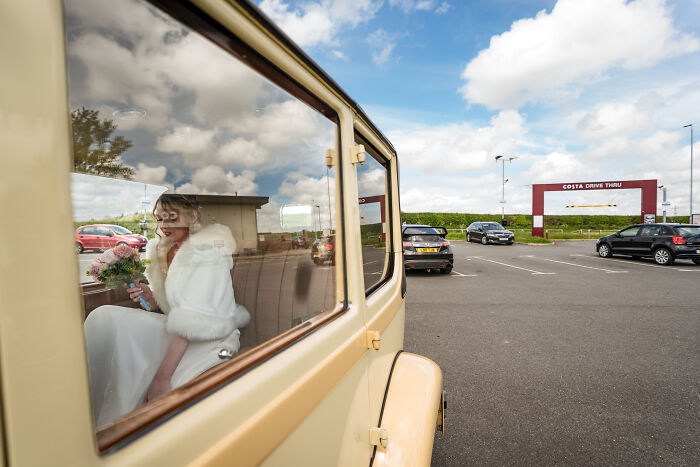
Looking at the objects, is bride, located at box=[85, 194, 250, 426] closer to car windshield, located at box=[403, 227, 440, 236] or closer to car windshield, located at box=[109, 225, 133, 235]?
car windshield, located at box=[109, 225, 133, 235]

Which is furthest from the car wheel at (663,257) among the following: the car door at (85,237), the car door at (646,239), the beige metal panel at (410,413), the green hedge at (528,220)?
the green hedge at (528,220)

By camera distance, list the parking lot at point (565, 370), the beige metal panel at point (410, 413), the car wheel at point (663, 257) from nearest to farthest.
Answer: the beige metal panel at point (410, 413), the parking lot at point (565, 370), the car wheel at point (663, 257)

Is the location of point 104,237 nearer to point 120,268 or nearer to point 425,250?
point 120,268

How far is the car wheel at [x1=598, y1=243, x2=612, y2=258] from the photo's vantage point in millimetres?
14355

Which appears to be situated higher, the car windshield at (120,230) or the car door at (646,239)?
the car windshield at (120,230)

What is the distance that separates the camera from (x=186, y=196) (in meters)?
1.89

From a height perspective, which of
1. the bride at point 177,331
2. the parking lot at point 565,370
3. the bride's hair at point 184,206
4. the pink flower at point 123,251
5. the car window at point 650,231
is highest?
the bride's hair at point 184,206

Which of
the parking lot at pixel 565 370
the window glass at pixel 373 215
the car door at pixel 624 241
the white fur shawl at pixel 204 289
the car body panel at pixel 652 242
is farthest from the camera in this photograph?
the car door at pixel 624 241

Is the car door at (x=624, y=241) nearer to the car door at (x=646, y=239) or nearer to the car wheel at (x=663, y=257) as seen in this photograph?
the car door at (x=646, y=239)

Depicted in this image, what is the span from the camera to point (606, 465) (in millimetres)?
2420

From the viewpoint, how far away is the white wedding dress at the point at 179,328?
0.98 m

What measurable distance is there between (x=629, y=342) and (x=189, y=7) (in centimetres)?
588

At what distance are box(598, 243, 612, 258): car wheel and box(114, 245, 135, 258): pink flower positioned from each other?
53.9 ft

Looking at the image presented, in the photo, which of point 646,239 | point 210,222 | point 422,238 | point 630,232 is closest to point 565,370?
point 210,222
